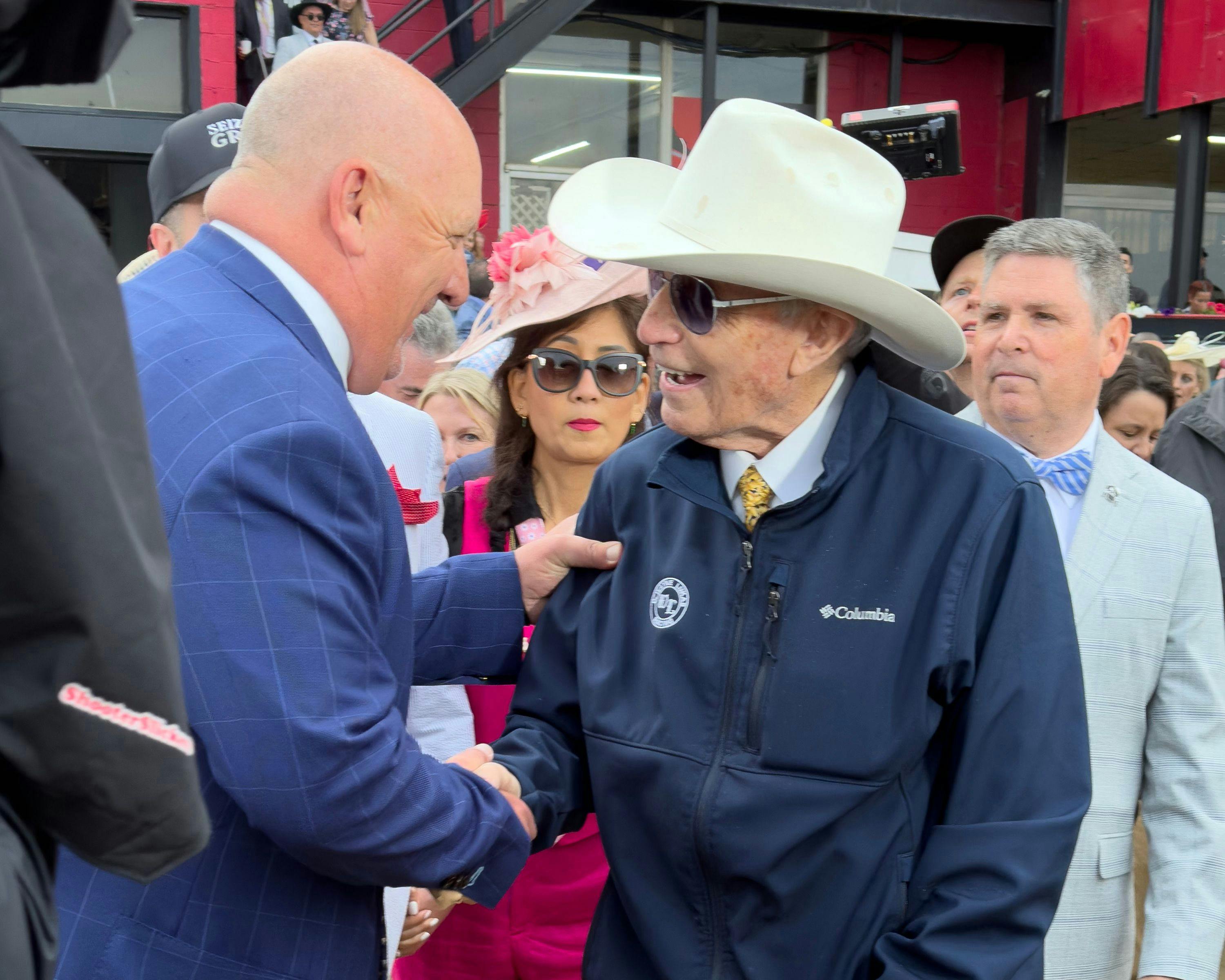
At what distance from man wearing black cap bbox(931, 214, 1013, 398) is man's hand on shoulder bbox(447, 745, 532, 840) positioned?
2.35 meters

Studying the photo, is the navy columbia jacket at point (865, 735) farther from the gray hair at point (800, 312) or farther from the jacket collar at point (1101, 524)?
the jacket collar at point (1101, 524)


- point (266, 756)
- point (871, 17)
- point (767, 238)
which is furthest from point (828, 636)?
point (871, 17)

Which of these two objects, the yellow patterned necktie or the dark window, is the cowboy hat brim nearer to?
the yellow patterned necktie

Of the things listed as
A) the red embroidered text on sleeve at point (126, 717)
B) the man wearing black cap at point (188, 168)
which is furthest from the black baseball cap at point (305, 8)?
the red embroidered text on sleeve at point (126, 717)

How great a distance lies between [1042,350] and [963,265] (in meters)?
1.45

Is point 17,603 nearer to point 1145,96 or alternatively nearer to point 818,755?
point 818,755

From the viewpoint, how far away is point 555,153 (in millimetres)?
13641

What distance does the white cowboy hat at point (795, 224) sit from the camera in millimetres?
1926

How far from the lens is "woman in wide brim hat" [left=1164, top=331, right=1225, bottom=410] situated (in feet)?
23.1

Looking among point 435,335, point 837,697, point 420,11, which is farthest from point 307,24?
point 837,697

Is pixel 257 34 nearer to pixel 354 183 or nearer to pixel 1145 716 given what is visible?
pixel 354 183

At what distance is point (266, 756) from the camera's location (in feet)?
5.00

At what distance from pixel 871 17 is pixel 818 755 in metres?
13.9

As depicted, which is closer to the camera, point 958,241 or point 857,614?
point 857,614
